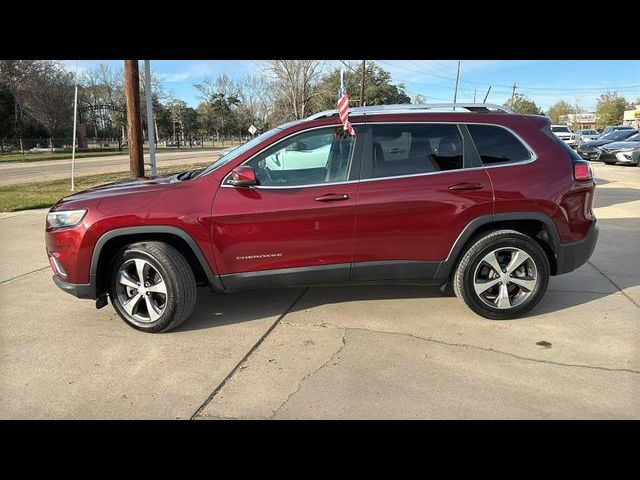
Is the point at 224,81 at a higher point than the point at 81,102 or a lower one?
higher

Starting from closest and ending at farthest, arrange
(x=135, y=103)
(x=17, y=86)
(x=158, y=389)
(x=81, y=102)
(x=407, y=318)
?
(x=158, y=389)
(x=407, y=318)
(x=135, y=103)
(x=17, y=86)
(x=81, y=102)

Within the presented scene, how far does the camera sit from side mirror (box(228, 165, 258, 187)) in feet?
11.7

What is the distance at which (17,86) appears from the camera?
149 feet

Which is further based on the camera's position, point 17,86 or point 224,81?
point 224,81

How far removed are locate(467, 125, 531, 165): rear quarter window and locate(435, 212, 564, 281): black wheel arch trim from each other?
0.48m

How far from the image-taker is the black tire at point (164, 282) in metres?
3.63

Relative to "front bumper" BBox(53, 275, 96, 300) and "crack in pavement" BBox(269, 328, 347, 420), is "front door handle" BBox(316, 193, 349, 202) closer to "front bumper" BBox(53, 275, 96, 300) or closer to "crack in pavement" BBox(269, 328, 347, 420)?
"crack in pavement" BBox(269, 328, 347, 420)

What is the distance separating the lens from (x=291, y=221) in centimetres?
364

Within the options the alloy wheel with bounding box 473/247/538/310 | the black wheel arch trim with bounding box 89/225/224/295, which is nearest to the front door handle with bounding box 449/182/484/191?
the alloy wheel with bounding box 473/247/538/310

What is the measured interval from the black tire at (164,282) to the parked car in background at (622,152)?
21.4 meters

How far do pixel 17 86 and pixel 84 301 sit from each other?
52735mm
